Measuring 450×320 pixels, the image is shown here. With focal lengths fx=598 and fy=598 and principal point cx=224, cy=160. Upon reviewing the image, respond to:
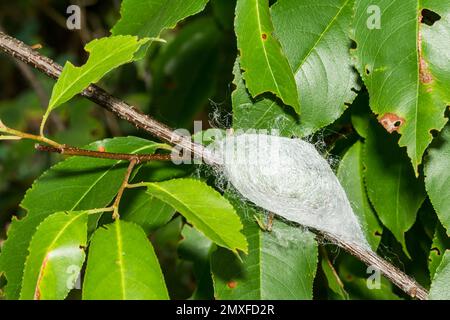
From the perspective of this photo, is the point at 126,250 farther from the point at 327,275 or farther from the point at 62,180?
the point at 327,275

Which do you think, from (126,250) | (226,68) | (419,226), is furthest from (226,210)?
(226,68)

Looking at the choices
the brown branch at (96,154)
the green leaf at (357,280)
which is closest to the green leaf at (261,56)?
the brown branch at (96,154)

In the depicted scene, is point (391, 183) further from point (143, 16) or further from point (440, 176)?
point (143, 16)

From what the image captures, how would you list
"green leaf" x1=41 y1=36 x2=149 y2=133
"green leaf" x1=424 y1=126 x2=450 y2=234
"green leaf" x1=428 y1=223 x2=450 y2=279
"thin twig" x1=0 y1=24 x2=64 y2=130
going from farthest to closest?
"thin twig" x1=0 y1=24 x2=64 y2=130
"green leaf" x1=428 y1=223 x2=450 y2=279
"green leaf" x1=424 y1=126 x2=450 y2=234
"green leaf" x1=41 y1=36 x2=149 y2=133

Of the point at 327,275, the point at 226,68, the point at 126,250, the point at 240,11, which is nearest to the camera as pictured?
the point at 126,250

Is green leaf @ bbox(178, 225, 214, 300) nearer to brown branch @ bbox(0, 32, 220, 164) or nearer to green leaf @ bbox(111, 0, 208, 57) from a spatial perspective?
brown branch @ bbox(0, 32, 220, 164)

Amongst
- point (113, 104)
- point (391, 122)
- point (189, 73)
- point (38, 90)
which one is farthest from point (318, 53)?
point (38, 90)

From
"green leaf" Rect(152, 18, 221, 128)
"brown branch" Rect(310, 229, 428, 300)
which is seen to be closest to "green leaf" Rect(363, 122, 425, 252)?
"brown branch" Rect(310, 229, 428, 300)

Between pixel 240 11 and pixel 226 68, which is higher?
pixel 226 68
